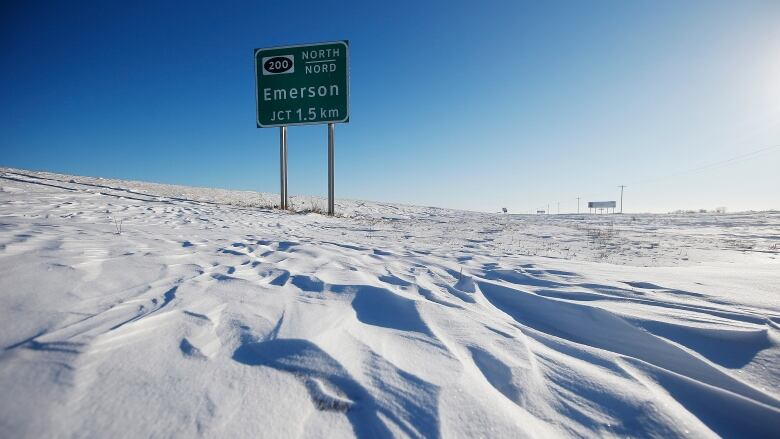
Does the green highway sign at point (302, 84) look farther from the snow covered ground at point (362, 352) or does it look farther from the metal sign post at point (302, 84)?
the snow covered ground at point (362, 352)

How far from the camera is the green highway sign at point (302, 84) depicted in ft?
29.6

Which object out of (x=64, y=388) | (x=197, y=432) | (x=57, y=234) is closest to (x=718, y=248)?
(x=197, y=432)

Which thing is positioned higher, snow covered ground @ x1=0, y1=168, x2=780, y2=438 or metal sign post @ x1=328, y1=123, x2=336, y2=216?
metal sign post @ x1=328, y1=123, x2=336, y2=216

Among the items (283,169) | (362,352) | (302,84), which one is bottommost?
(362,352)

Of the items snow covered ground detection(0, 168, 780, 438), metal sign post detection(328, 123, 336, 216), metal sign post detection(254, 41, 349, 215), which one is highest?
metal sign post detection(254, 41, 349, 215)

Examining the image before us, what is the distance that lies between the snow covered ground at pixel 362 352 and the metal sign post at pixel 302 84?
24.8 feet

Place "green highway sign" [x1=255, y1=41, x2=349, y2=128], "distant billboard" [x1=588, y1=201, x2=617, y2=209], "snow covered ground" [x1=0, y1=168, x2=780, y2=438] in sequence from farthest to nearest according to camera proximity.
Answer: "distant billboard" [x1=588, y1=201, x2=617, y2=209]
"green highway sign" [x1=255, y1=41, x2=349, y2=128]
"snow covered ground" [x1=0, y1=168, x2=780, y2=438]

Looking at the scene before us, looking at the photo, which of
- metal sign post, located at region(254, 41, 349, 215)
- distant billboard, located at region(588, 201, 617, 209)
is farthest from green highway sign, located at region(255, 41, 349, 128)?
distant billboard, located at region(588, 201, 617, 209)

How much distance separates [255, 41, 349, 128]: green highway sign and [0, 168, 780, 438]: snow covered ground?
7.57m

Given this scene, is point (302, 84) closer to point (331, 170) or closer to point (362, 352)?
point (331, 170)

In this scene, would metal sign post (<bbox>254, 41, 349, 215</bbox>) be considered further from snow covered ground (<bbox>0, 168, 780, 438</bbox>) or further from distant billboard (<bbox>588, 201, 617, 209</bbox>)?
distant billboard (<bbox>588, 201, 617, 209</bbox>)

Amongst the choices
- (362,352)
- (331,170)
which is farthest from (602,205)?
(362,352)

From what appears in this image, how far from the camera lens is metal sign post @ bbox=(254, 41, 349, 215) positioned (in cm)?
903

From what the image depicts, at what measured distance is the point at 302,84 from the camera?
9156mm
